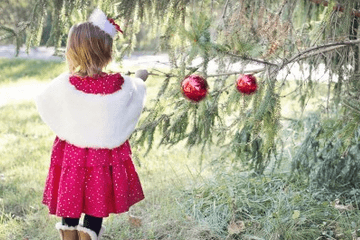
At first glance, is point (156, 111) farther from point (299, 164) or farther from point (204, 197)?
point (299, 164)

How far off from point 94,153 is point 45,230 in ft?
3.17

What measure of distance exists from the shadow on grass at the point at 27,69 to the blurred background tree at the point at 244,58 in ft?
18.6

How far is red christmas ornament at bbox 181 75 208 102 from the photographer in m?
2.17

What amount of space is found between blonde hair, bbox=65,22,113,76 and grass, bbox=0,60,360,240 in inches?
27.3

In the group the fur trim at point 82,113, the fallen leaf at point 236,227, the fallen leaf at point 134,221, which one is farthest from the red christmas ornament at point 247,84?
the fallen leaf at point 134,221

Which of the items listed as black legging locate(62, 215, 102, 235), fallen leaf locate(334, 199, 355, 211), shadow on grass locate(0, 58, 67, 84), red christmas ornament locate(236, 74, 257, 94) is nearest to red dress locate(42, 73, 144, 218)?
black legging locate(62, 215, 102, 235)

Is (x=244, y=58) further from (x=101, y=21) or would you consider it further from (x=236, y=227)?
(x=236, y=227)

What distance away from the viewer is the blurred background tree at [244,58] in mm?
2324

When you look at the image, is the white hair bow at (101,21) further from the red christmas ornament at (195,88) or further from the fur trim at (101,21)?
the red christmas ornament at (195,88)

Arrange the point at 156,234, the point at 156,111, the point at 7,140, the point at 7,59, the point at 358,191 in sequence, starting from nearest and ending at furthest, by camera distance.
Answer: the point at 156,111, the point at 156,234, the point at 358,191, the point at 7,140, the point at 7,59

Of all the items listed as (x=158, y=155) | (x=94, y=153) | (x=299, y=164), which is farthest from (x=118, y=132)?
(x=158, y=155)

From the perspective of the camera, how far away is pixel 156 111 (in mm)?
3045

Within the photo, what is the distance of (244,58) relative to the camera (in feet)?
7.09

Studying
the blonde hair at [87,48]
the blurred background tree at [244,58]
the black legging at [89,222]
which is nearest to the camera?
the blurred background tree at [244,58]
